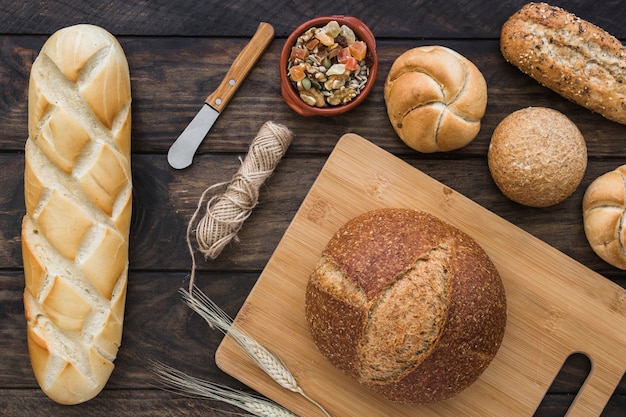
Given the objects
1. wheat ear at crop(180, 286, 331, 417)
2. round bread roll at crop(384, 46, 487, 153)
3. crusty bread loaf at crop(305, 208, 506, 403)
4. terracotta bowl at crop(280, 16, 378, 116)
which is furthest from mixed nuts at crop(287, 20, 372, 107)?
wheat ear at crop(180, 286, 331, 417)

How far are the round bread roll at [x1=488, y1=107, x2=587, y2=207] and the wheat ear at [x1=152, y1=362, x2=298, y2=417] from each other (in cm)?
119

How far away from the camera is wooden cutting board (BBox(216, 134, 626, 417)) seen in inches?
A: 84.9

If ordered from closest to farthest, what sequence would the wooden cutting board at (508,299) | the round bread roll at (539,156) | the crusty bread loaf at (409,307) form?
the crusty bread loaf at (409,307) → the round bread roll at (539,156) → the wooden cutting board at (508,299)

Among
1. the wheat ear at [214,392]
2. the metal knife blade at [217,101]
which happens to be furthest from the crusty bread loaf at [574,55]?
the wheat ear at [214,392]

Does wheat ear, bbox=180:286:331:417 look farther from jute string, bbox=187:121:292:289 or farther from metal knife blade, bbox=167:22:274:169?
metal knife blade, bbox=167:22:274:169

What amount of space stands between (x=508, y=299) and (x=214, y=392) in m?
1.18

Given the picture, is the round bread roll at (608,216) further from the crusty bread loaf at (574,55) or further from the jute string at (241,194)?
the jute string at (241,194)

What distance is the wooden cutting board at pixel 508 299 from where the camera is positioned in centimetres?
216

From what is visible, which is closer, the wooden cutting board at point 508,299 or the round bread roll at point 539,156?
the round bread roll at point 539,156

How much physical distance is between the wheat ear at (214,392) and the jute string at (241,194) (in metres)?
0.38

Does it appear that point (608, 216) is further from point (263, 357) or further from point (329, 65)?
point (263, 357)

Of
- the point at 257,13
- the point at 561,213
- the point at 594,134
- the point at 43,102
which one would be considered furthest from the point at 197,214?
the point at 594,134

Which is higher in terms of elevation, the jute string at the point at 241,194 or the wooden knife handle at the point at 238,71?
the wooden knife handle at the point at 238,71

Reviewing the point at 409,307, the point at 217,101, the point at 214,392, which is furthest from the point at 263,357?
the point at 217,101
